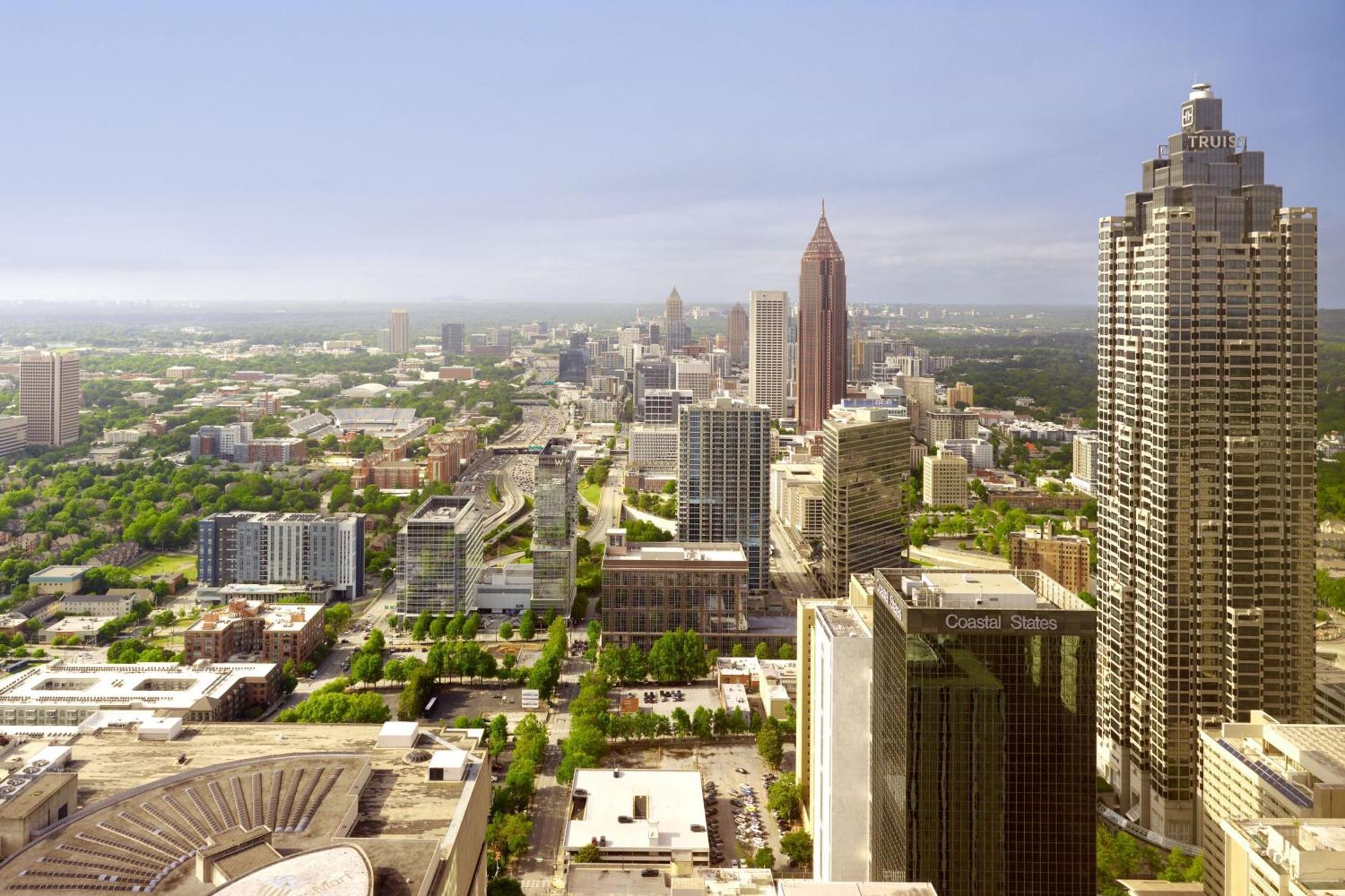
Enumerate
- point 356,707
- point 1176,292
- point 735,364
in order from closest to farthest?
point 1176,292 < point 356,707 < point 735,364

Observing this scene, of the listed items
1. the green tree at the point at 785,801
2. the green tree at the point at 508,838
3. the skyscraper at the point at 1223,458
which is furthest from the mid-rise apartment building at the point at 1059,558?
the green tree at the point at 508,838

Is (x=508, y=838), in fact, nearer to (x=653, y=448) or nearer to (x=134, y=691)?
(x=134, y=691)

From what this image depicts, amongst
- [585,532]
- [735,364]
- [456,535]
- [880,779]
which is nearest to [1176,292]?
[880,779]

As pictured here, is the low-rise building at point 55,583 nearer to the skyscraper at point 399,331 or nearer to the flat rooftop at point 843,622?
the flat rooftop at point 843,622

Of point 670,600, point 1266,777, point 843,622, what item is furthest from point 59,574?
point 1266,777

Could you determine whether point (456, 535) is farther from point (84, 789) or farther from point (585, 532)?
point (84, 789)

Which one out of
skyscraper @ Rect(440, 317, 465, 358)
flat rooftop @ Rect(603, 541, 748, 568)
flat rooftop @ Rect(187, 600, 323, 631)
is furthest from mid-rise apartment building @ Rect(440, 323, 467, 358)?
flat rooftop @ Rect(187, 600, 323, 631)

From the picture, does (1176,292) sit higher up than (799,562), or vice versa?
(1176,292)

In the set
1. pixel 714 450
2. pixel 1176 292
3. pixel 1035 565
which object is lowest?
pixel 1035 565
